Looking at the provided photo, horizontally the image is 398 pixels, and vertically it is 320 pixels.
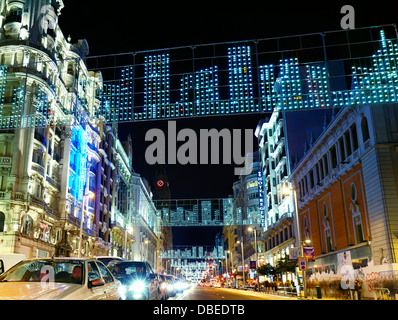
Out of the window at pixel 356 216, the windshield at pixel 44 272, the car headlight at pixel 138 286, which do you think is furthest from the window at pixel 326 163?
the windshield at pixel 44 272

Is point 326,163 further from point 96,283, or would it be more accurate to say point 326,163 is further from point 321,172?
point 96,283

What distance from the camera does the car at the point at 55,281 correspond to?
6770mm

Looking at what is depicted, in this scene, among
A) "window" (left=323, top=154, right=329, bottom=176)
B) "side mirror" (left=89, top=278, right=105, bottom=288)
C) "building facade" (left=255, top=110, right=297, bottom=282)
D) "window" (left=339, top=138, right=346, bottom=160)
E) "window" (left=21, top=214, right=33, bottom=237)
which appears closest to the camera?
"side mirror" (left=89, top=278, right=105, bottom=288)

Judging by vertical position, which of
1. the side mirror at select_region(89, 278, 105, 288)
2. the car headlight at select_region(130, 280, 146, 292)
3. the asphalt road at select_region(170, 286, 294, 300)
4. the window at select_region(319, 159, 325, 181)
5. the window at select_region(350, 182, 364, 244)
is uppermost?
the window at select_region(319, 159, 325, 181)

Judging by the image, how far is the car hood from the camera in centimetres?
644

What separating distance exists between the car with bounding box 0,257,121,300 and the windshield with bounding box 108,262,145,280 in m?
5.83

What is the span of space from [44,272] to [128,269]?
24.9ft

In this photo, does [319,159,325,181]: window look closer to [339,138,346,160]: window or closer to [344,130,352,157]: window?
[339,138,346,160]: window

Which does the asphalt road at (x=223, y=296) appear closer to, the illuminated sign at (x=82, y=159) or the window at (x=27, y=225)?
the window at (x=27, y=225)

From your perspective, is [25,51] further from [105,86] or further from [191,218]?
[191,218]

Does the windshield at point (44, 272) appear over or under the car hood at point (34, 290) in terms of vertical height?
over

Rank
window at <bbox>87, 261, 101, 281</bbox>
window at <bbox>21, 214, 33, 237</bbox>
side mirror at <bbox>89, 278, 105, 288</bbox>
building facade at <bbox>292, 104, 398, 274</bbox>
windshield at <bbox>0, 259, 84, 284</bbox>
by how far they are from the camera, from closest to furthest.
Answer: side mirror at <bbox>89, 278, 105, 288</bbox> → windshield at <bbox>0, 259, 84, 284</bbox> → window at <bbox>87, 261, 101, 281</bbox> → building facade at <bbox>292, 104, 398, 274</bbox> → window at <bbox>21, 214, 33, 237</bbox>

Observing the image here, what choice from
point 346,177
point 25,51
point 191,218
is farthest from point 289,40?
point 191,218

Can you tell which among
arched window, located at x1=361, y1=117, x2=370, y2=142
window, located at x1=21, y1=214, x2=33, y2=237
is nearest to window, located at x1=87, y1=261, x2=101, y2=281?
arched window, located at x1=361, y1=117, x2=370, y2=142
